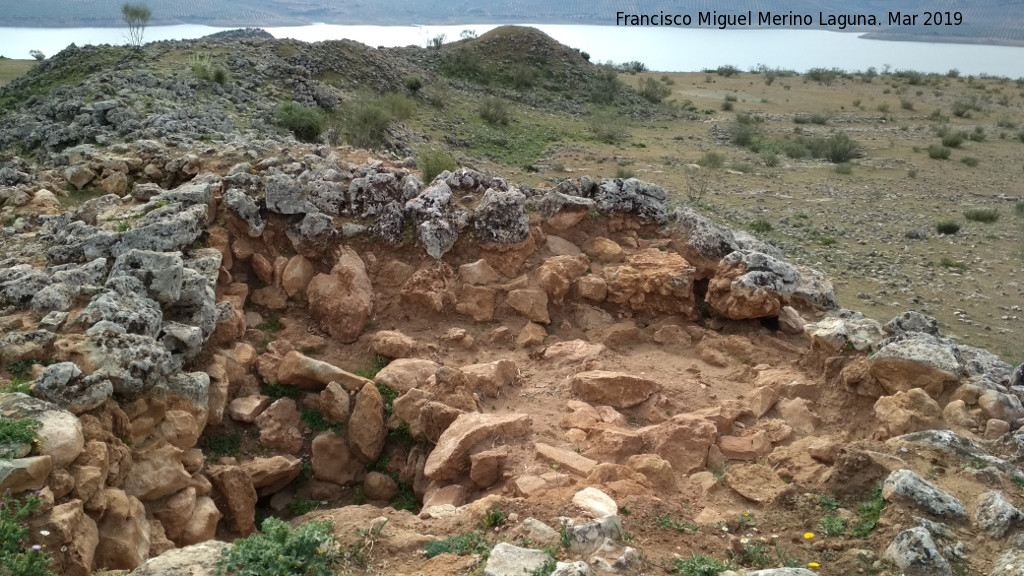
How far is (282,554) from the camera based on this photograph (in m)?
3.95

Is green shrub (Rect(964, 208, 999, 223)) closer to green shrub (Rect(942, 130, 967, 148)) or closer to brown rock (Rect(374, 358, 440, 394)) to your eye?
green shrub (Rect(942, 130, 967, 148))

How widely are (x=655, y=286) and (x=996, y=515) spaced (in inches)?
171

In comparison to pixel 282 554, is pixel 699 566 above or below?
below

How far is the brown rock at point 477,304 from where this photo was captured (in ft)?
26.9

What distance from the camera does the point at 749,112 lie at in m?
37.7

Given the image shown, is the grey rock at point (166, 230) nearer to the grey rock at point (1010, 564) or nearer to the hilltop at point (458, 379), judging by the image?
the hilltop at point (458, 379)

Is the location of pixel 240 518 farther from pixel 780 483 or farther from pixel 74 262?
pixel 780 483

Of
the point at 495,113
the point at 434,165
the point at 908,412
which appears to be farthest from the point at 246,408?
the point at 495,113

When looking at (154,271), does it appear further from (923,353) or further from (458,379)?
(923,353)

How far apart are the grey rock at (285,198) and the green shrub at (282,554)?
4936 millimetres

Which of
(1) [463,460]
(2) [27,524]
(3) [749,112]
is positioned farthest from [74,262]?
(3) [749,112]

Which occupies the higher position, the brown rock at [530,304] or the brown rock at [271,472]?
the brown rock at [530,304]

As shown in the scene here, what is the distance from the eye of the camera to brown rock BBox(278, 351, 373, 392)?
6.77 metres

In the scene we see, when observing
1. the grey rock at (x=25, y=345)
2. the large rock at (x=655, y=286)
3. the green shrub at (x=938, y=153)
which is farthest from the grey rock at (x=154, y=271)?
the green shrub at (x=938, y=153)
